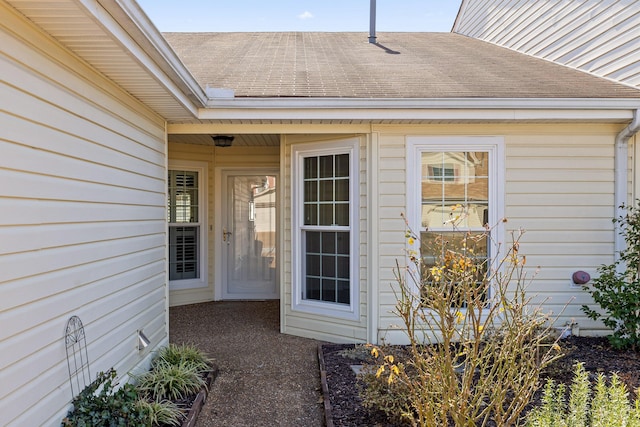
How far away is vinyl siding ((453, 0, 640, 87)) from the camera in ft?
15.9

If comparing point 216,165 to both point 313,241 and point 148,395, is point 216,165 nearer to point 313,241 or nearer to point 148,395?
point 313,241

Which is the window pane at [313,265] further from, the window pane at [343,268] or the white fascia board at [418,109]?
the white fascia board at [418,109]

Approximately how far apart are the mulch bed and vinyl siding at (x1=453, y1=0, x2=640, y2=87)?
9.52 feet

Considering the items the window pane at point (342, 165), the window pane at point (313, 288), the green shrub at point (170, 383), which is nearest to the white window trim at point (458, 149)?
the window pane at point (342, 165)

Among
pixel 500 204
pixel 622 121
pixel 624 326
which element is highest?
pixel 622 121

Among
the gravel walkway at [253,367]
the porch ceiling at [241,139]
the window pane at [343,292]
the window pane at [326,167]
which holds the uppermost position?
the porch ceiling at [241,139]

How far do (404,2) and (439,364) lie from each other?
10069mm

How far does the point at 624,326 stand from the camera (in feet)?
13.9

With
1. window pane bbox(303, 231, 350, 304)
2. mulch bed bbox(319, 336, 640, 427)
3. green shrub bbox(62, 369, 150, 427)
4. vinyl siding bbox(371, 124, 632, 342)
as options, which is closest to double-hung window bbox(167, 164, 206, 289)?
window pane bbox(303, 231, 350, 304)

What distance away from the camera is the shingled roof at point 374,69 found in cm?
439

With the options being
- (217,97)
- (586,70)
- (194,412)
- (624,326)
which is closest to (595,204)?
(624,326)

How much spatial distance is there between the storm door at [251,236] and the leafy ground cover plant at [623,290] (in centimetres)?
456

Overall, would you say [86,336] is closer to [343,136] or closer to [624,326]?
[343,136]

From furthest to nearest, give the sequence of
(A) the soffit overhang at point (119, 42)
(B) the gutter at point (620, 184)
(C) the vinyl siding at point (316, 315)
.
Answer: (C) the vinyl siding at point (316, 315) < (B) the gutter at point (620, 184) < (A) the soffit overhang at point (119, 42)
